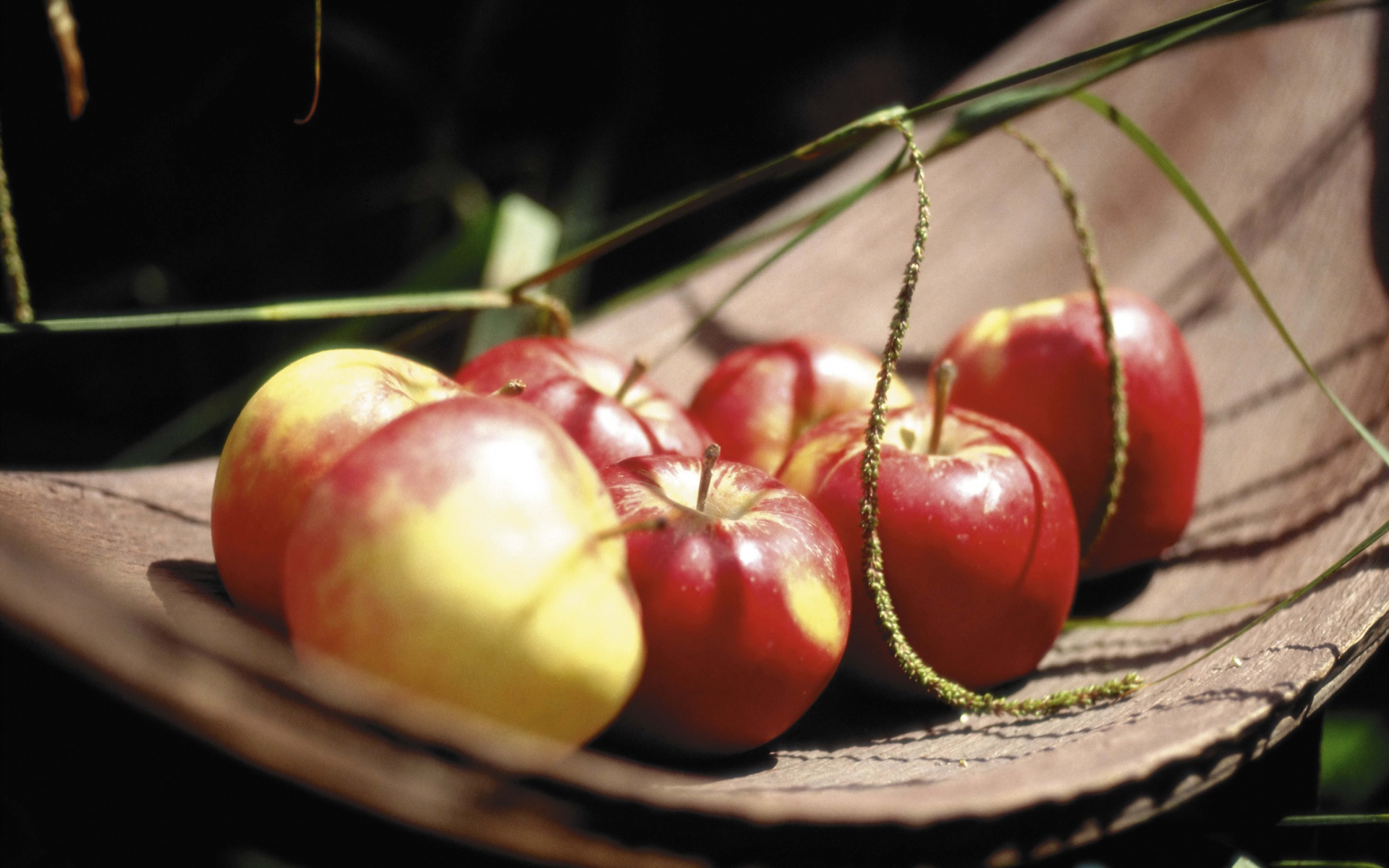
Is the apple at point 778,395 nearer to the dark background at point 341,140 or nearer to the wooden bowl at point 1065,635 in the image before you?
the wooden bowl at point 1065,635

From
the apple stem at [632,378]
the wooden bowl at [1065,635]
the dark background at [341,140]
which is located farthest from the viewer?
the dark background at [341,140]

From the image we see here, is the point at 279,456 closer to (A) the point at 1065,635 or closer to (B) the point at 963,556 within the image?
(B) the point at 963,556

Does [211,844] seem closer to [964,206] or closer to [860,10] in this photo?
→ [964,206]

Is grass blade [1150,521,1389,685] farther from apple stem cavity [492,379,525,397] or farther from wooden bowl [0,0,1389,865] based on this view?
apple stem cavity [492,379,525,397]

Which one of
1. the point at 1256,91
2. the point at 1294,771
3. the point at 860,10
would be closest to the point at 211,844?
the point at 1294,771

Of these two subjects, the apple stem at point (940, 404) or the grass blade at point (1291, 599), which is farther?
the apple stem at point (940, 404)

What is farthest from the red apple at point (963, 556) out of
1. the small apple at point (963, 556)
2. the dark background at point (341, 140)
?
the dark background at point (341, 140)

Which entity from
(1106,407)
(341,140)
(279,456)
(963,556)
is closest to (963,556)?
(963,556)

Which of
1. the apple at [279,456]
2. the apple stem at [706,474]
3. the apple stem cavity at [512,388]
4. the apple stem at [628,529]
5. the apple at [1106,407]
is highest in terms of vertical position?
the apple at [1106,407]
